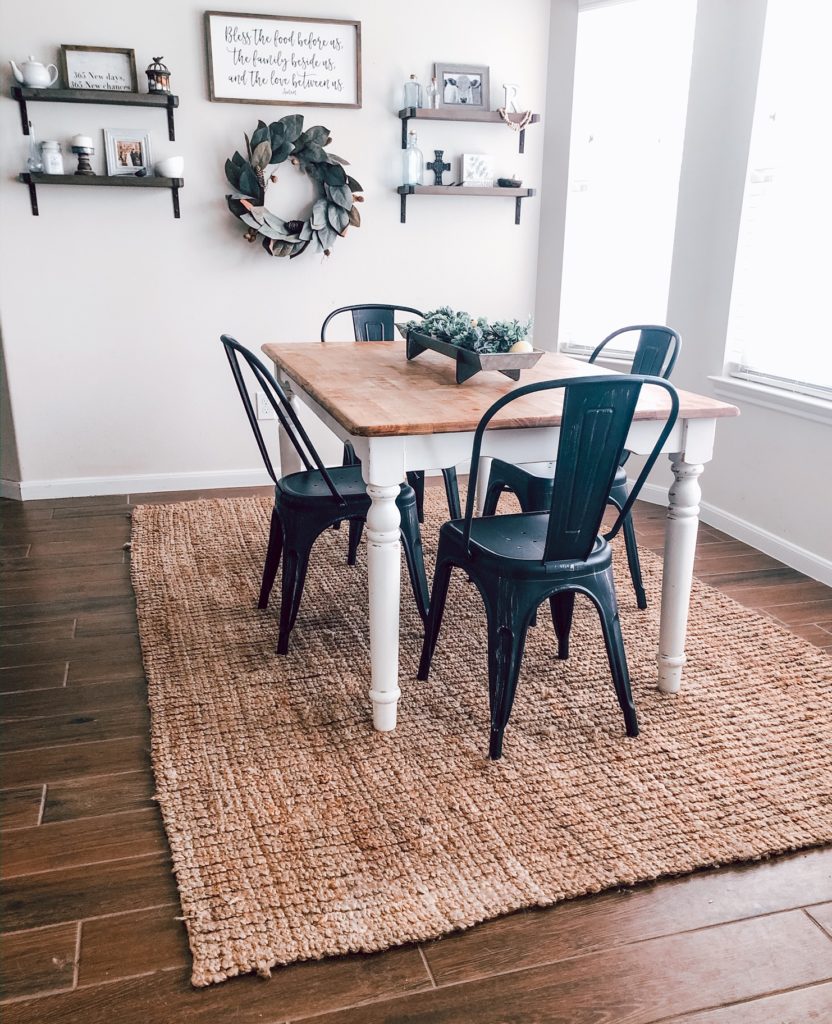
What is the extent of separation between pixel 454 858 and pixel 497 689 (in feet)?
1.34

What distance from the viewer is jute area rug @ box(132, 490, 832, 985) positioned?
1523mm

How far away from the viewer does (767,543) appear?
126 inches

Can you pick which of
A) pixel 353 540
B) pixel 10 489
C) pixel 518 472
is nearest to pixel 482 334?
pixel 518 472

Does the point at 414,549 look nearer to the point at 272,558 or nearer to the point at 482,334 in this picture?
the point at 272,558

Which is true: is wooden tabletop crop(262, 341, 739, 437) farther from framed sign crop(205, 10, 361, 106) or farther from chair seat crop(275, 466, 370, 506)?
framed sign crop(205, 10, 361, 106)

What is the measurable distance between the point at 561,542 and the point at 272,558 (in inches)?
42.3

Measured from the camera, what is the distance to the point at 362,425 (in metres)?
1.75

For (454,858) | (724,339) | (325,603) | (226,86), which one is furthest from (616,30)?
(454,858)

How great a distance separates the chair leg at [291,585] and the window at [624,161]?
214cm

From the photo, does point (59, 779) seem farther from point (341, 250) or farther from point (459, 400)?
point (341, 250)

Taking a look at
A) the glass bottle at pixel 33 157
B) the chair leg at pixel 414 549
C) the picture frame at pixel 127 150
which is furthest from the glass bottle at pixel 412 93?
the chair leg at pixel 414 549

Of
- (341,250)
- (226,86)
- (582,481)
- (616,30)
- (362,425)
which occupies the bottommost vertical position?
(582,481)

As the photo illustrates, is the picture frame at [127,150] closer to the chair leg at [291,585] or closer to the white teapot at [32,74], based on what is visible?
the white teapot at [32,74]

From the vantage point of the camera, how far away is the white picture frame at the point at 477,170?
3.89 metres
